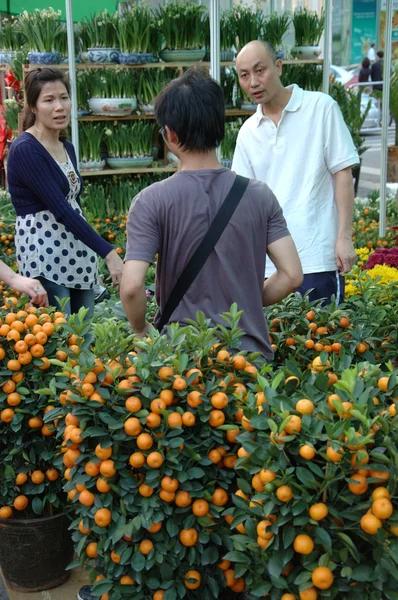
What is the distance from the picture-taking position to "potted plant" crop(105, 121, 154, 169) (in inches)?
282

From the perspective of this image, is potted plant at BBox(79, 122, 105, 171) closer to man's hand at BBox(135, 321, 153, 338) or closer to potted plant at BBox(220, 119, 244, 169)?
potted plant at BBox(220, 119, 244, 169)

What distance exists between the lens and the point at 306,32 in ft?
24.9

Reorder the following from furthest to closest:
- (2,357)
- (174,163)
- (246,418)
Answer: (174,163) < (2,357) < (246,418)

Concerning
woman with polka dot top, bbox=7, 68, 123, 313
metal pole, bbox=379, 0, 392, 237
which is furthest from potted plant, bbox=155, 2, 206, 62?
woman with polka dot top, bbox=7, 68, 123, 313

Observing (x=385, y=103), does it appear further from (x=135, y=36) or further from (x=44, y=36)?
(x=44, y=36)

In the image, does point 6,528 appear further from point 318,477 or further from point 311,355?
point 318,477

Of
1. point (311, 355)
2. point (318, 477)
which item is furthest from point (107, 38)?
point (318, 477)

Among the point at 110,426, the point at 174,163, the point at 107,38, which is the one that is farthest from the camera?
the point at 174,163

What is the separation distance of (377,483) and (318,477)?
0.13 metres

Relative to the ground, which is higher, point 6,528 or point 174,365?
point 174,365

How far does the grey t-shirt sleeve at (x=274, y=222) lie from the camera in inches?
98.0

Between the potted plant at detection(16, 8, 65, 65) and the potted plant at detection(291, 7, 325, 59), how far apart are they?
2140 mm

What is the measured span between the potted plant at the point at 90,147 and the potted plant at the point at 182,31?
90 cm

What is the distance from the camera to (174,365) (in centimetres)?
221
